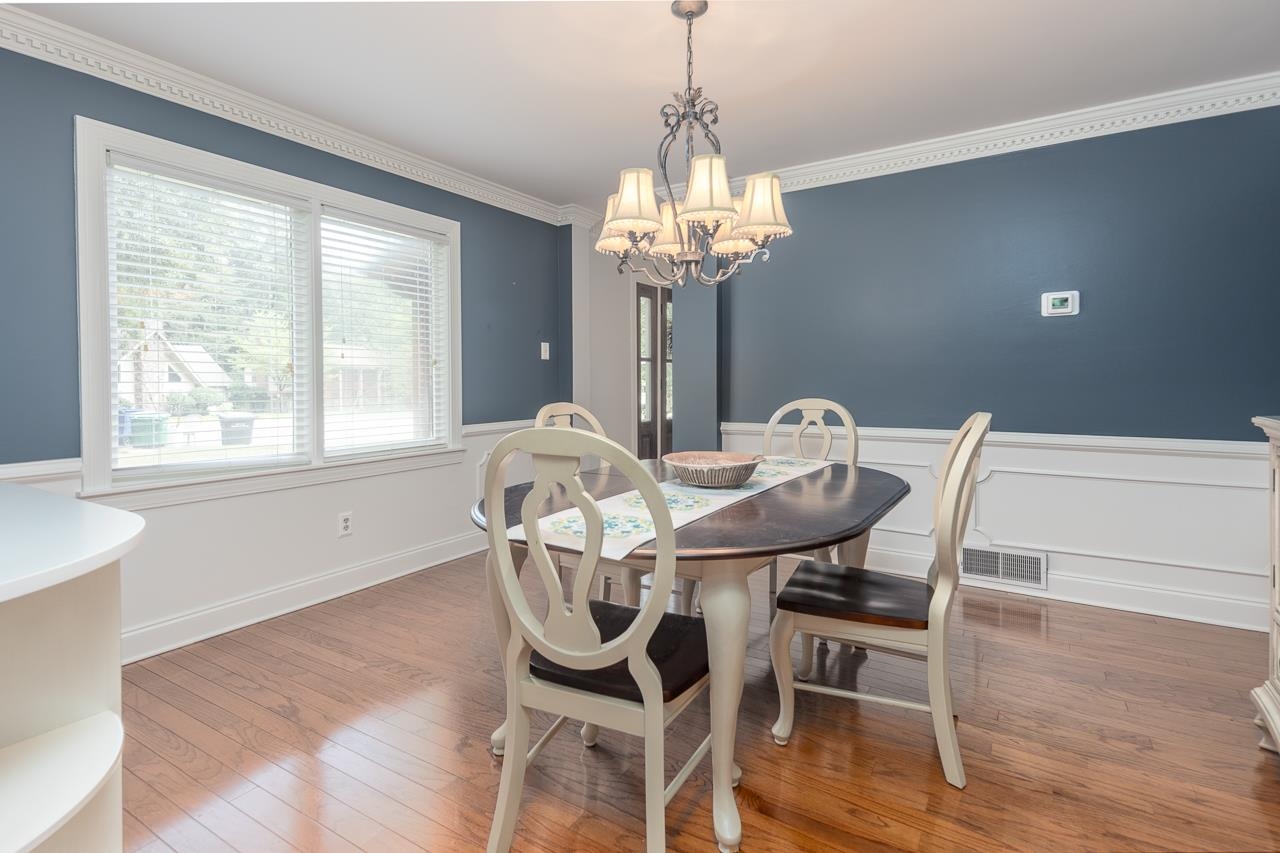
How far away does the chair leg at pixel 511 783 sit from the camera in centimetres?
147

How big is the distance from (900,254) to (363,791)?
3.61 meters

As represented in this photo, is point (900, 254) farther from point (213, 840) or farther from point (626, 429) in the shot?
point (213, 840)

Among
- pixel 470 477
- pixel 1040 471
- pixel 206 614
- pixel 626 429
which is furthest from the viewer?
pixel 626 429

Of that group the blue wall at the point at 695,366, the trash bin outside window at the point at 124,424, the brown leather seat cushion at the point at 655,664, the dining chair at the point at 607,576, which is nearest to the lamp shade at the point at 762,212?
the dining chair at the point at 607,576

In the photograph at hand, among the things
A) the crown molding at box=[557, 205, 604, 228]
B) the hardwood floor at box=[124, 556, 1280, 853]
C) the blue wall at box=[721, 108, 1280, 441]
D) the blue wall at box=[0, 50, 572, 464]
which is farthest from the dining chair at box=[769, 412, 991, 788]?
the crown molding at box=[557, 205, 604, 228]

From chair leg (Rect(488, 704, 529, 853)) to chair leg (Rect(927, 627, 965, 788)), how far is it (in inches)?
43.6

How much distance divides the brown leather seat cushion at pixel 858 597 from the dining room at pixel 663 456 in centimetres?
2

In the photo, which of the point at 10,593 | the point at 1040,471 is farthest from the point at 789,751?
the point at 1040,471

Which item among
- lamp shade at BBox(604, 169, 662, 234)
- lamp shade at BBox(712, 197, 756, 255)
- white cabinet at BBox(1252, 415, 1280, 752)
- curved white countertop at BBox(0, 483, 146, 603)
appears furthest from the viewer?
lamp shade at BBox(712, 197, 756, 255)

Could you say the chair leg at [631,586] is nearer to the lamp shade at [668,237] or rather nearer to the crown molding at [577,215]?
the lamp shade at [668,237]

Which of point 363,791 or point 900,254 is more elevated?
point 900,254

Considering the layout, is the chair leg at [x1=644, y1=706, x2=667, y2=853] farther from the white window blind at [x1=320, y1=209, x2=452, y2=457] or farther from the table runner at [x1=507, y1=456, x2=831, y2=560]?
the white window blind at [x1=320, y1=209, x2=452, y2=457]

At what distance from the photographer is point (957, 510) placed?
5.72 feet

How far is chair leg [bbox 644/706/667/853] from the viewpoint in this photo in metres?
1.37
